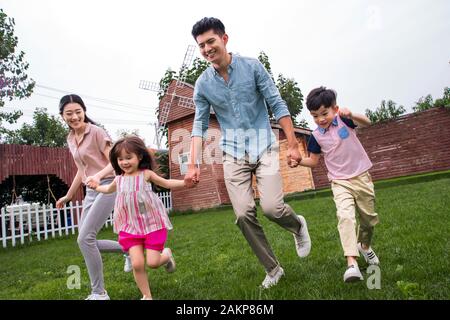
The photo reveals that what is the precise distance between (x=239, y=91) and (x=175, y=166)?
19.3m

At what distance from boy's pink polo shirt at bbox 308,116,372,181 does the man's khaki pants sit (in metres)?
0.54

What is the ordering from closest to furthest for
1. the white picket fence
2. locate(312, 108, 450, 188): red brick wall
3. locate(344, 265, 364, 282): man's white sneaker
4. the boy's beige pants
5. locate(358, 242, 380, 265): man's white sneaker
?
1. locate(344, 265, 364, 282): man's white sneaker
2. the boy's beige pants
3. locate(358, 242, 380, 265): man's white sneaker
4. the white picket fence
5. locate(312, 108, 450, 188): red brick wall

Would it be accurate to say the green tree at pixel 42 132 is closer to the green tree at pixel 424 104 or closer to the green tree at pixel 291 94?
the green tree at pixel 291 94

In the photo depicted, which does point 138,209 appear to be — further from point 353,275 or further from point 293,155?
→ point 353,275

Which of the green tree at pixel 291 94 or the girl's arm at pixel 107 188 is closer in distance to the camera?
the girl's arm at pixel 107 188

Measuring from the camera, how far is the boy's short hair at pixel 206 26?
3.63 m

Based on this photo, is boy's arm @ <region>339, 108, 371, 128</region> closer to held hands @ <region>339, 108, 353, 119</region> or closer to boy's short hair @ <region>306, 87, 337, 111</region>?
held hands @ <region>339, 108, 353, 119</region>

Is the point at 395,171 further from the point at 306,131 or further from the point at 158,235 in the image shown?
the point at 158,235

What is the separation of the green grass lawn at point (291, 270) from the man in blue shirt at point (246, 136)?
1.43 feet

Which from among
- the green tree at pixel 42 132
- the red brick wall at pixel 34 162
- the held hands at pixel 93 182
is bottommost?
the held hands at pixel 93 182

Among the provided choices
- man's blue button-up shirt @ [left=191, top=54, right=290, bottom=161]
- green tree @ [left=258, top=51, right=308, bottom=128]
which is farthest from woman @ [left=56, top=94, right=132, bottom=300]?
green tree @ [left=258, top=51, right=308, bottom=128]

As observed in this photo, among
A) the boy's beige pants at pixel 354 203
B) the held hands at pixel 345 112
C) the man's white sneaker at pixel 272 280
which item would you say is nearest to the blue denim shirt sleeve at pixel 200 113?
the held hands at pixel 345 112

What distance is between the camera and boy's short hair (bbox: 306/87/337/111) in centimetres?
377
